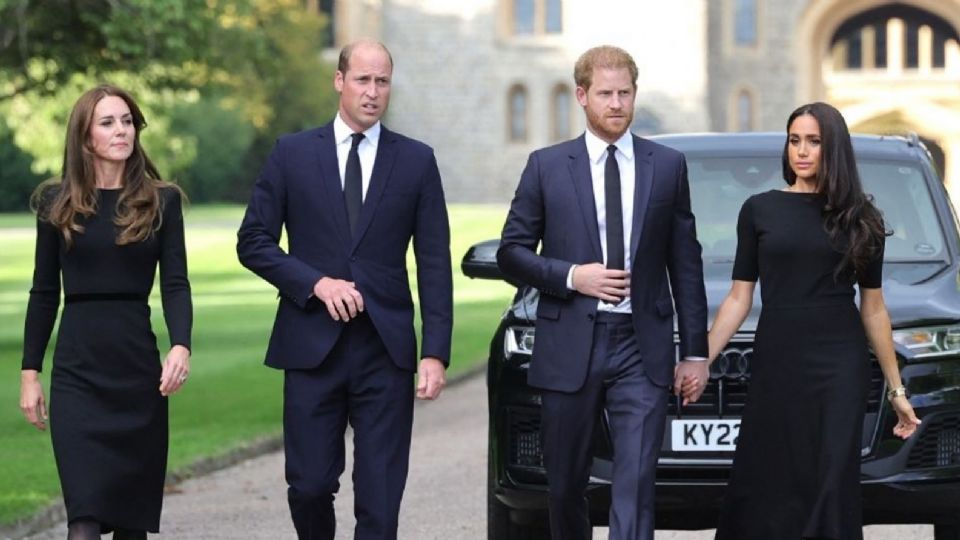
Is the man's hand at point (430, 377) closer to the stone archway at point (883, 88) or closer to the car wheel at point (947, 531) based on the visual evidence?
the car wheel at point (947, 531)

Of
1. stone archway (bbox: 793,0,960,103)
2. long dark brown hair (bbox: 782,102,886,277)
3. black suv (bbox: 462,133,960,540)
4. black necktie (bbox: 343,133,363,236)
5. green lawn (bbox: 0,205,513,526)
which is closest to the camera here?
long dark brown hair (bbox: 782,102,886,277)

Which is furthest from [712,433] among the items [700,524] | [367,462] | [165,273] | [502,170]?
[502,170]

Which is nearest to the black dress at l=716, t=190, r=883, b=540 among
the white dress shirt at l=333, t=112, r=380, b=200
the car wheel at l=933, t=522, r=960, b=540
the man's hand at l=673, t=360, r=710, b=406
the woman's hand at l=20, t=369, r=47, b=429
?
the man's hand at l=673, t=360, r=710, b=406

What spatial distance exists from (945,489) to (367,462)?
207 cm

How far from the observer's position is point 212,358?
69.3 ft

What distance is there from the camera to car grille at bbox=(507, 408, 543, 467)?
7566 mm

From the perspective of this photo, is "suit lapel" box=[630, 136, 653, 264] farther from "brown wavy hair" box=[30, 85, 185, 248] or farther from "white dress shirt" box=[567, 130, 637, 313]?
"brown wavy hair" box=[30, 85, 185, 248]

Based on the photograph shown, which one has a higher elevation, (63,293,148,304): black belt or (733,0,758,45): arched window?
(733,0,758,45): arched window

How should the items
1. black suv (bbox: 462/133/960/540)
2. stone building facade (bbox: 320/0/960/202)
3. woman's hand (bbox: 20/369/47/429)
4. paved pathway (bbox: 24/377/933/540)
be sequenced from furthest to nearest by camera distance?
stone building facade (bbox: 320/0/960/202), paved pathway (bbox: 24/377/933/540), black suv (bbox: 462/133/960/540), woman's hand (bbox: 20/369/47/429)

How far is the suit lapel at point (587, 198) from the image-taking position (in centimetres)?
674

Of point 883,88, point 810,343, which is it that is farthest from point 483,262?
point 883,88

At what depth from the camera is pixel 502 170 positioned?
7525 centimetres

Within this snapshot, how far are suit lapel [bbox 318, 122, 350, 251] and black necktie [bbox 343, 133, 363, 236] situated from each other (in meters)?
0.02

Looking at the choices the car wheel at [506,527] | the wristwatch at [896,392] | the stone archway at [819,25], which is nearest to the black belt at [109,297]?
the car wheel at [506,527]
